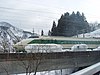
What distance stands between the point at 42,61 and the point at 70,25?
151 ft

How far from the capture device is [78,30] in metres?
77.9

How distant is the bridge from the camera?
944 inches

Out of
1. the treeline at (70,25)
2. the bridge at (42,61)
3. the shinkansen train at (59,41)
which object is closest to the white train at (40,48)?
the shinkansen train at (59,41)

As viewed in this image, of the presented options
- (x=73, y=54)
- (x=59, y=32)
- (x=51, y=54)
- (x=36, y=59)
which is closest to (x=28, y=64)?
(x=36, y=59)

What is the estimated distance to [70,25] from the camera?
72.0 meters

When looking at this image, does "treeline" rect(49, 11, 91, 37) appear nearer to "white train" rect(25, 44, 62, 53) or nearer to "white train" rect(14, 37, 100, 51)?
"white train" rect(14, 37, 100, 51)

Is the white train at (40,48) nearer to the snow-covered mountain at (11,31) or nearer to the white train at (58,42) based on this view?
the white train at (58,42)

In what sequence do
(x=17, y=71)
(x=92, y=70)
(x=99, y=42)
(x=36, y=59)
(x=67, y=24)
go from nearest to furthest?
(x=92, y=70)
(x=17, y=71)
(x=36, y=59)
(x=99, y=42)
(x=67, y=24)

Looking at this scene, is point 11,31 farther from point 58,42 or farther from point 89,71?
point 89,71

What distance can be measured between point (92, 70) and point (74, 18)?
7655 centimetres

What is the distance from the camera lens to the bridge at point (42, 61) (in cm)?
2398

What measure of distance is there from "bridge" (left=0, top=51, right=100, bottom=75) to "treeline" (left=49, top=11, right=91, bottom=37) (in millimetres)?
35621

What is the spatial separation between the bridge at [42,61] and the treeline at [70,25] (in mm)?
35621

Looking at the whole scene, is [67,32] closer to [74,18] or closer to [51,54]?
[74,18]
